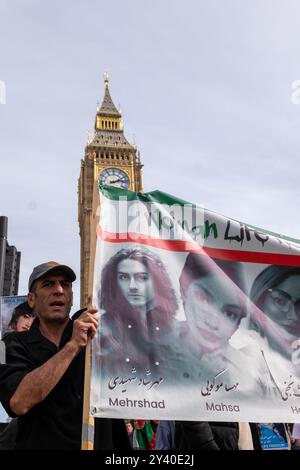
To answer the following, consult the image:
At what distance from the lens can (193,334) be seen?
3152 millimetres

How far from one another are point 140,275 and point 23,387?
975mm

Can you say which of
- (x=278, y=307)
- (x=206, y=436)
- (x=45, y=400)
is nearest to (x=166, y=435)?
(x=206, y=436)

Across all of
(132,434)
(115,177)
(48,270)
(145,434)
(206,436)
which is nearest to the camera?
(48,270)

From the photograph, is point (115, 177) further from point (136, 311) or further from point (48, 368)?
point (48, 368)

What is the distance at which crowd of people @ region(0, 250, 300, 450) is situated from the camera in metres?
2.70

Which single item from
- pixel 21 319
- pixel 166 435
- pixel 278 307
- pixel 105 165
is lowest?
pixel 166 435

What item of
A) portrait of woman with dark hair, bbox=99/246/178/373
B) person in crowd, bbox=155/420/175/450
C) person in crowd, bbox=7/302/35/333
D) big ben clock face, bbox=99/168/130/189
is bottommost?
person in crowd, bbox=155/420/175/450

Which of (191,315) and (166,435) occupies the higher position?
(191,315)

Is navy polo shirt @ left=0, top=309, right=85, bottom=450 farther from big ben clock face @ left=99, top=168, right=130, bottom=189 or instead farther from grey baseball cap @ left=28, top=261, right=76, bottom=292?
big ben clock face @ left=99, top=168, right=130, bottom=189

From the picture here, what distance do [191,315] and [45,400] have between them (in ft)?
3.23

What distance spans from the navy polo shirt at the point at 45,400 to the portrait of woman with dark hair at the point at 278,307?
45.8 inches

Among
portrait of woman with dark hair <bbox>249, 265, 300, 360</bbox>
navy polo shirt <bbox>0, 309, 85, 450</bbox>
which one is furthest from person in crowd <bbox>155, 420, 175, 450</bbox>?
navy polo shirt <bbox>0, 309, 85, 450</bbox>

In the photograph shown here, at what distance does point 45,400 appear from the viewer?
275 cm
